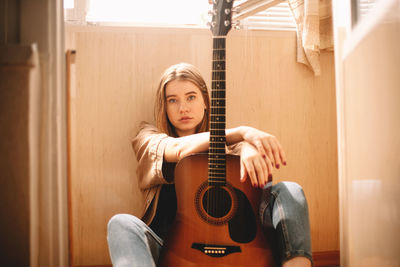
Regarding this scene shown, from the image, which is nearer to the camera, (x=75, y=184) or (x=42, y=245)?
(x=42, y=245)

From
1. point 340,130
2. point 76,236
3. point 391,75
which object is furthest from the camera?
point 76,236

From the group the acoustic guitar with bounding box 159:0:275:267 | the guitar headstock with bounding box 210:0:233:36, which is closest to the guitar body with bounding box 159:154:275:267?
the acoustic guitar with bounding box 159:0:275:267

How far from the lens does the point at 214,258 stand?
2.26ft

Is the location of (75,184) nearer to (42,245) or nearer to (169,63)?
(42,245)

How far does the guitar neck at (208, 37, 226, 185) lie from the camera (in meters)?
0.70

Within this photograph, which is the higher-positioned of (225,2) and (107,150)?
(225,2)

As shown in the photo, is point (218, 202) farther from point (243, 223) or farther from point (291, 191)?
point (291, 191)

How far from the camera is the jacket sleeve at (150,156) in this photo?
80cm

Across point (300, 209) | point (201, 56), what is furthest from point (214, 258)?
point (201, 56)

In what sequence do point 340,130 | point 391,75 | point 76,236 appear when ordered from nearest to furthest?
1. point 391,75
2. point 340,130
3. point 76,236

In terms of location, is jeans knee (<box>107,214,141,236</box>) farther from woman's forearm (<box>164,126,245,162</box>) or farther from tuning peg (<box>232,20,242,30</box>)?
tuning peg (<box>232,20,242,30</box>)

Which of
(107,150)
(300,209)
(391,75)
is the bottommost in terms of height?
(300,209)

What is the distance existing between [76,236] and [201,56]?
60cm

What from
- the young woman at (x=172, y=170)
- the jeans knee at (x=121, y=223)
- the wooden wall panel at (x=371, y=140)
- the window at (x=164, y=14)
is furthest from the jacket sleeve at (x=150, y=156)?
the wooden wall panel at (x=371, y=140)
